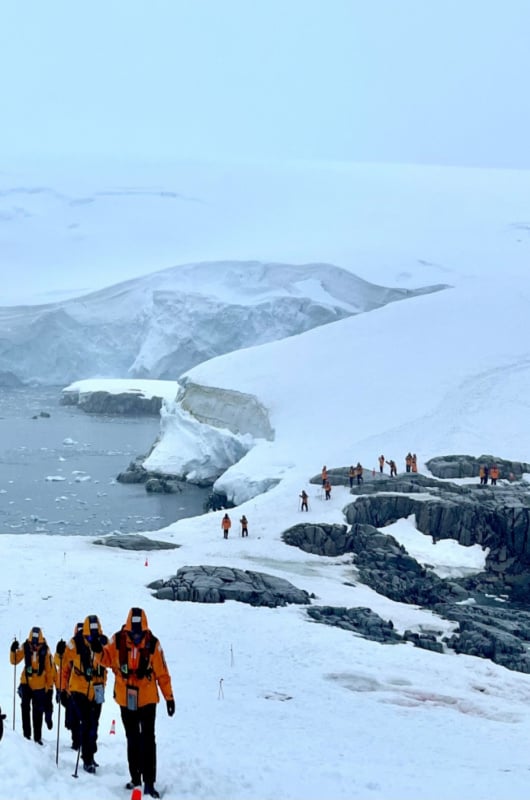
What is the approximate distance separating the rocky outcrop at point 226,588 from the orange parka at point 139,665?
9923mm

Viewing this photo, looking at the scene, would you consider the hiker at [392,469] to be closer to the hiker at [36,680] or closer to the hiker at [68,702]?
the hiker at [68,702]

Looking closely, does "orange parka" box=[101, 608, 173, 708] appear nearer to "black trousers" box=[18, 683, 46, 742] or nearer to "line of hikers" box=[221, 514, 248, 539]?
"black trousers" box=[18, 683, 46, 742]

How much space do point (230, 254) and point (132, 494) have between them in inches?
2407

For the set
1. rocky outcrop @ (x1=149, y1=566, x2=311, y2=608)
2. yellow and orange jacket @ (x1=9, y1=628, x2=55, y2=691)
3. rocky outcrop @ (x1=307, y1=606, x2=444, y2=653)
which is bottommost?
rocky outcrop @ (x1=307, y1=606, x2=444, y2=653)

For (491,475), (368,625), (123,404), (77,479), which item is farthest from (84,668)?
(123,404)

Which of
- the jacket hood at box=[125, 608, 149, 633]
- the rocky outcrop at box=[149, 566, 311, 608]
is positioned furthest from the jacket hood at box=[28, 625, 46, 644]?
the rocky outcrop at box=[149, 566, 311, 608]

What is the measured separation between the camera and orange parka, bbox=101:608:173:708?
24.3 feet

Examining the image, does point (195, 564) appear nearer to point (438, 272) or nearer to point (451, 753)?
point (451, 753)

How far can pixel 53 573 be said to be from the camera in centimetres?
1859

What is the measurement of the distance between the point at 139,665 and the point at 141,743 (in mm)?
593

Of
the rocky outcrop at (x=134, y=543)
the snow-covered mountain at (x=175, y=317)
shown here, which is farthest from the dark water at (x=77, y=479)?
the snow-covered mountain at (x=175, y=317)

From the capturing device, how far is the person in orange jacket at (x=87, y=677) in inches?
321

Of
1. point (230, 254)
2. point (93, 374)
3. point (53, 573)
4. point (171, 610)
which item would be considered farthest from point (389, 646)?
point (230, 254)

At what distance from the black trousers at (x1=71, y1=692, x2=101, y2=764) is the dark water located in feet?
68.2
